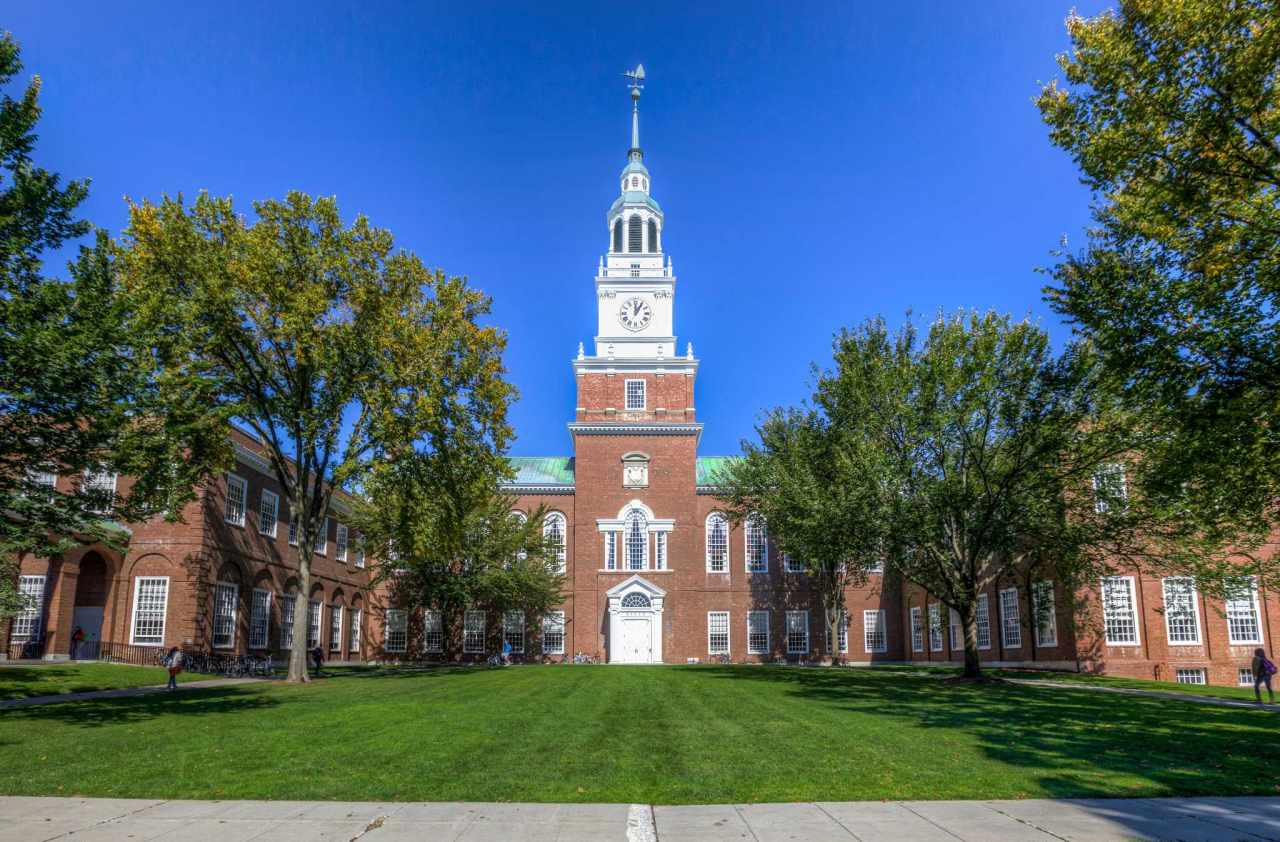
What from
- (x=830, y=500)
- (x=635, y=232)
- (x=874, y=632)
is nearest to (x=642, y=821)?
(x=830, y=500)

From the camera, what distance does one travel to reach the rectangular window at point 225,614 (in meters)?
33.2

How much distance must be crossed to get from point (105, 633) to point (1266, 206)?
119 feet

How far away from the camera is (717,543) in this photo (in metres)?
51.2

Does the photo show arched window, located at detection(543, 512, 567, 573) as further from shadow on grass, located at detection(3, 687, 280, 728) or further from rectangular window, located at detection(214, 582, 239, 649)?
shadow on grass, located at detection(3, 687, 280, 728)

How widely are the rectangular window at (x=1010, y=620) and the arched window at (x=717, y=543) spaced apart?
16.4 m

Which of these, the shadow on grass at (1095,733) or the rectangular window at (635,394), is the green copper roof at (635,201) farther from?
the shadow on grass at (1095,733)

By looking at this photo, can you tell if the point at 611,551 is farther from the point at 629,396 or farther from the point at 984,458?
the point at 984,458

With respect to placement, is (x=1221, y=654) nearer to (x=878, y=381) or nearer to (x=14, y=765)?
(x=878, y=381)

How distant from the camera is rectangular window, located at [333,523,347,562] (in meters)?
46.5

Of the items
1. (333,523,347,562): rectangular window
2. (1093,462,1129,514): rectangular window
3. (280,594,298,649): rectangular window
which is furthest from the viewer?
(333,523,347,562): rectangular window

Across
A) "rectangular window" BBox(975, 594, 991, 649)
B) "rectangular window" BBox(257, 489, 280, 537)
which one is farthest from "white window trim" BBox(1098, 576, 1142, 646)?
"rectangular window" BBox(257, 489, 280, 537)

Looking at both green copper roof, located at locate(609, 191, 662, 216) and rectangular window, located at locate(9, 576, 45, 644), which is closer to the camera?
rectangular window, located at locate(9, 576, 45, 644)

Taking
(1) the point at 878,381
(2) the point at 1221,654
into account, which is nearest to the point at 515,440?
(1) the point at 878,381

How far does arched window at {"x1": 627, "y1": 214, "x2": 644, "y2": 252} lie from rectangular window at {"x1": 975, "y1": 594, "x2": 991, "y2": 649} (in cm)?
2881
